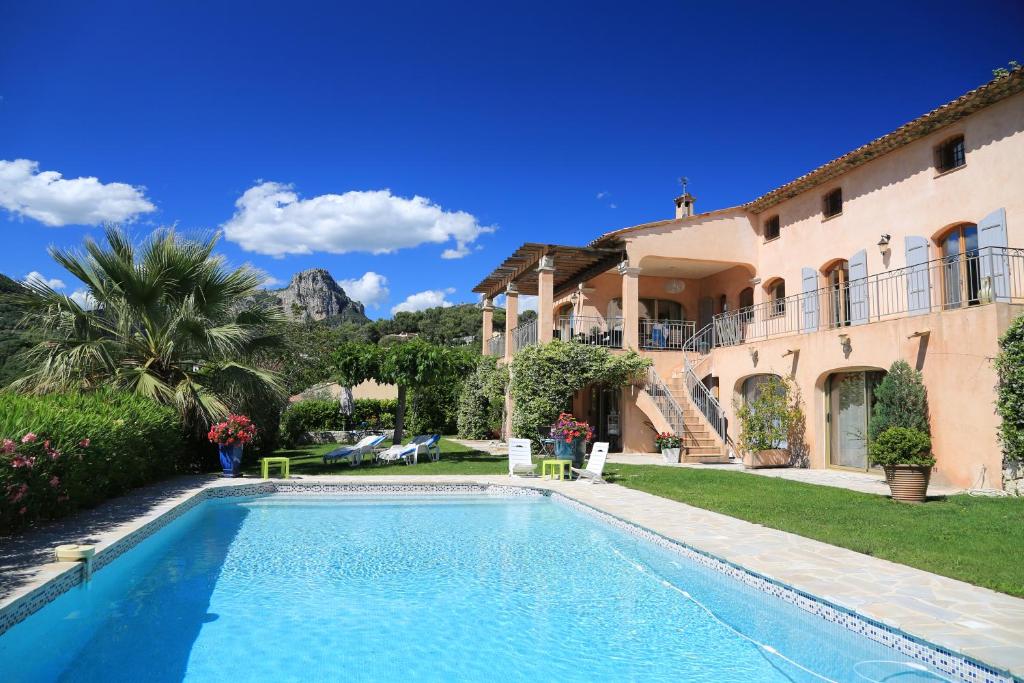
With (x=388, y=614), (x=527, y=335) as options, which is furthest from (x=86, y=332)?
(x=527, y=335)

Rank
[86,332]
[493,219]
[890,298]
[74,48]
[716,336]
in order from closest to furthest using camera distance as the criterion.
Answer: [86,332] → [74,48] → [890,298] → [716,336] → [493,219]

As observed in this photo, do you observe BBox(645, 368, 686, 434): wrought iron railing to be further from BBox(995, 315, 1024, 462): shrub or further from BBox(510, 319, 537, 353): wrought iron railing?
BBox(995, 315, 1024, 462): shrub

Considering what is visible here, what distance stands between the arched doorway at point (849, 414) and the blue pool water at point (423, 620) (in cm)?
815

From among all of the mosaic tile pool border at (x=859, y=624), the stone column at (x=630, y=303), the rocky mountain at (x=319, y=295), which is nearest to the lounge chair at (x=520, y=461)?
the stone column at (x=630, y=303)

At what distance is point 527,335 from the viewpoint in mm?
21156

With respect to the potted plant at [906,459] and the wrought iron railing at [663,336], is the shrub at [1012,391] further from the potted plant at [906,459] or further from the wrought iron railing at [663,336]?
the wrought iron railing at [663,336]

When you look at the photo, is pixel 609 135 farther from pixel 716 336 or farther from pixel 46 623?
pixel 46 623

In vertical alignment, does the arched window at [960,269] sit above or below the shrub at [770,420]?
above

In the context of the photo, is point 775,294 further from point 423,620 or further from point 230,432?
point 423,620

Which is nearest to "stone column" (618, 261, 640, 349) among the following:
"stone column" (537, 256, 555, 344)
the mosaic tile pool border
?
"stone column" (537, 256, 555, 344)

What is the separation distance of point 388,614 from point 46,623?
8.31ft

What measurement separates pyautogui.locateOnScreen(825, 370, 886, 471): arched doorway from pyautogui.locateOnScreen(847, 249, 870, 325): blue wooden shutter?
1.76 meters

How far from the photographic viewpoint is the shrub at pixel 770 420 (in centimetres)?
1511

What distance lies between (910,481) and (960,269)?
6014 mm
